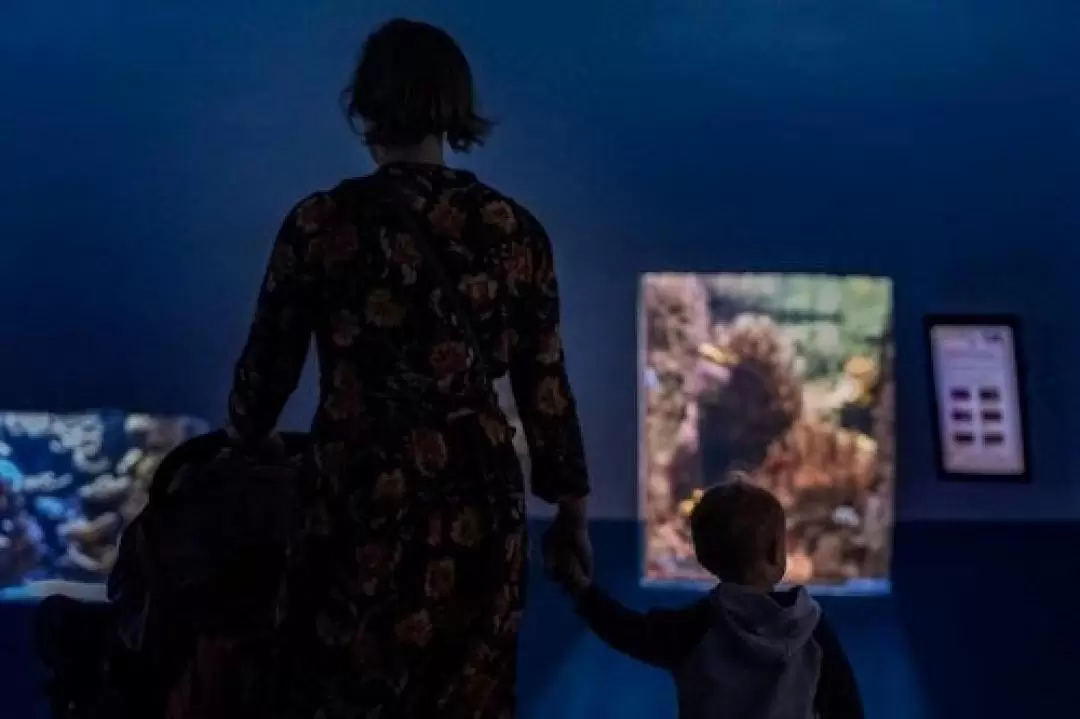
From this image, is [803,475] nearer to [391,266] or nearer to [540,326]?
[540,326]

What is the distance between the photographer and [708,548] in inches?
89.7

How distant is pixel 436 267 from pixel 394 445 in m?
0.23

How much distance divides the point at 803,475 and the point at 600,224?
26.3 inches

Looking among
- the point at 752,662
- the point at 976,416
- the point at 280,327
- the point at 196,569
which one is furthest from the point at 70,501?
the point at 976,416

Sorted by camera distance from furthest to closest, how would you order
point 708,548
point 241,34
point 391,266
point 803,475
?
point 241,34 < point 803,475 < point 708,548 < point 391,266

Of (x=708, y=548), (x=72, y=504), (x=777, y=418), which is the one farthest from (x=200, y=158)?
(x=708, y=548)

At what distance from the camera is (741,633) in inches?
86.9

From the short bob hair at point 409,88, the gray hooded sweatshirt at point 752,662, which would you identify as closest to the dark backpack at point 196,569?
the short bob hair at point 409,88

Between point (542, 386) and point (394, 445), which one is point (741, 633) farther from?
point (394, 445)

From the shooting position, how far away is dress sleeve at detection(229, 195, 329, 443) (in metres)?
1.96

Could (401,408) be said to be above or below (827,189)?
below

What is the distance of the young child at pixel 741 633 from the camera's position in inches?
86.7

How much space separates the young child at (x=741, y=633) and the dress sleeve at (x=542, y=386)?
19 cm

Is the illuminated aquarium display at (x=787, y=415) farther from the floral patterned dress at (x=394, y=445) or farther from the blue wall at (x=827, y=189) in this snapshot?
the floral patterned dress at (x=394, y=445)
